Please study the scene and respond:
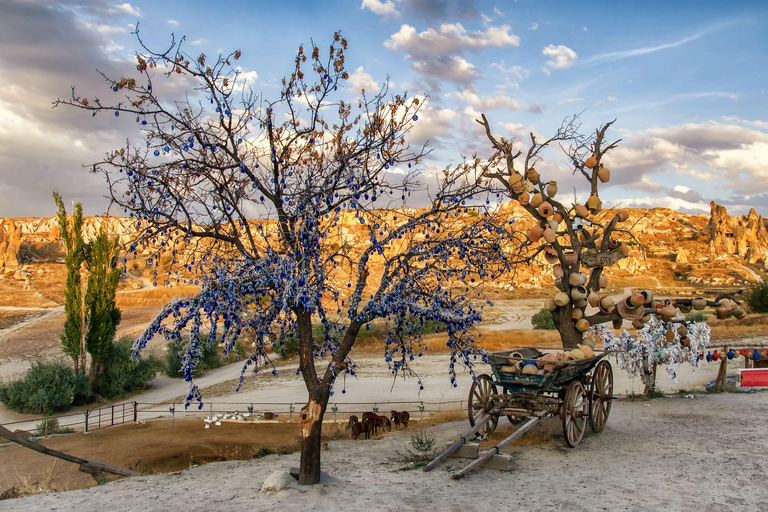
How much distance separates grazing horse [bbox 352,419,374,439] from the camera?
1238cm

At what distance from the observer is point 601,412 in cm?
1096

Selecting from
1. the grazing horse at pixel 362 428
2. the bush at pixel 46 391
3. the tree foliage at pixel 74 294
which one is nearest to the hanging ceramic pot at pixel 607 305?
the grazing horse at pixel 362 428

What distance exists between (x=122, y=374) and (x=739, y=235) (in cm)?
11744

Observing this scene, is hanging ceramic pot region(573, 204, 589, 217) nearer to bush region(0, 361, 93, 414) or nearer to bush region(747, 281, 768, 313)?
bush region(0, 361, 93, 414)

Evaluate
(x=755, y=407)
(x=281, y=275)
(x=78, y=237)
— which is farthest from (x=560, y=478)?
(x=78, y=237)

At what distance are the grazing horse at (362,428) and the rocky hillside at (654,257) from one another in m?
42.9

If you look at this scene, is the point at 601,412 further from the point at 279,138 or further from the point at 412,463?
the point at 279,138

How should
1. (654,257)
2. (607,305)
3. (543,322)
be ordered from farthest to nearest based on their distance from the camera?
(654,257) < (543,322) < (607,305)

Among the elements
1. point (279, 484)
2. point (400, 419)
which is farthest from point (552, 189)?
point (279, 484)

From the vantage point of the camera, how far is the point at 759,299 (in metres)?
39.8

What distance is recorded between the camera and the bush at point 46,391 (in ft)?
64.6

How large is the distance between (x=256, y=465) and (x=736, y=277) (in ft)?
306

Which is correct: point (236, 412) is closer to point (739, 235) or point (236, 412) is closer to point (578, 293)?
point (578, 293)

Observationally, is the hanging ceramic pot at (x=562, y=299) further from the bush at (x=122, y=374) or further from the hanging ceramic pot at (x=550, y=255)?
the bush at (x=122, y=374)
